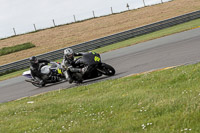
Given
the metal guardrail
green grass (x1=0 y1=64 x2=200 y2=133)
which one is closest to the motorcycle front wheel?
green grass (x1=0 y1=64 x2=200 y2=133)

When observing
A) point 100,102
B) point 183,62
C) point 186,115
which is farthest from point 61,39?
point 186,115

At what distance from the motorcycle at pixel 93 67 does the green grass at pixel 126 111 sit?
2434mm

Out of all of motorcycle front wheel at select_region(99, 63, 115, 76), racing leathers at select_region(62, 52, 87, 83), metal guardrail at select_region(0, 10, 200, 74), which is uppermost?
racing leathers at select_region(62, 52, 87, 83)

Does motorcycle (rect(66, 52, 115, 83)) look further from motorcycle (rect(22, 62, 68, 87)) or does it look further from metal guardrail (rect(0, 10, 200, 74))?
metal guardrail (rect(0, 10, 200, 74))

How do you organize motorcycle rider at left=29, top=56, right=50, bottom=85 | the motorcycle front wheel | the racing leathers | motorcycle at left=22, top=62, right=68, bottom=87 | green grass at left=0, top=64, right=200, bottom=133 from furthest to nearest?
motorcycle rider at left=29, top=56, right=50, bottom=85, motorcycle at left=22, top=62, right=68, bottom=87, the racing leathers, the motorcycle front wheel, green grass at left=0, top=64, right=200, bottom=133

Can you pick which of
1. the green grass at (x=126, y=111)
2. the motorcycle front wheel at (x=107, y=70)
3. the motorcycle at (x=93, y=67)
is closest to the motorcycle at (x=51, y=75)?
the motorcycle at (x=93, y=67)

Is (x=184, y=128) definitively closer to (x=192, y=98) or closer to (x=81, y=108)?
(x=192, y=98)

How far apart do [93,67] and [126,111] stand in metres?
5.92

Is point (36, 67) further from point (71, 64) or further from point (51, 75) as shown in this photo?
point (71, 64)

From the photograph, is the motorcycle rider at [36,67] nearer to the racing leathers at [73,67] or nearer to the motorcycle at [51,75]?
the motorcycle at [51,75]

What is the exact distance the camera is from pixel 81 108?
24.9 feet

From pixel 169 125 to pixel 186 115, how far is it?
1.09 ft

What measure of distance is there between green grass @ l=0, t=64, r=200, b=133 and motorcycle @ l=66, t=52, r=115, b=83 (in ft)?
7.98

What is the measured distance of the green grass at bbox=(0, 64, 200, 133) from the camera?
5289 mm
